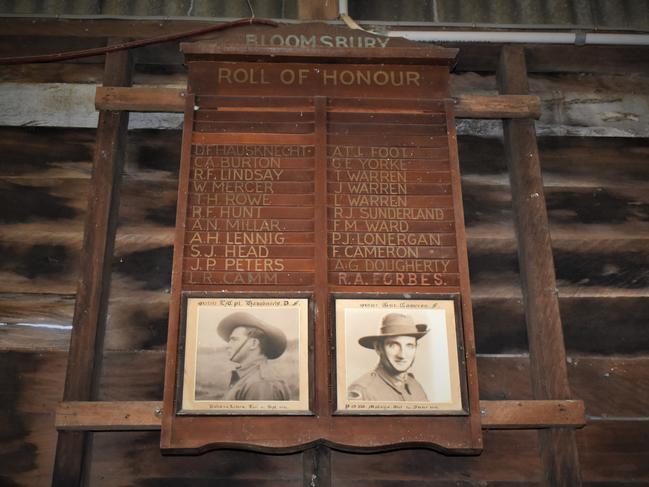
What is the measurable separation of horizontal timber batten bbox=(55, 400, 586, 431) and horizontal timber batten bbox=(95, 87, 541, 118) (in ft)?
5.27

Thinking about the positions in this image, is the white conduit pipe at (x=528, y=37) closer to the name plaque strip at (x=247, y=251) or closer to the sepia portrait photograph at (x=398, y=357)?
the name plaque strip at (x=247, y=251)

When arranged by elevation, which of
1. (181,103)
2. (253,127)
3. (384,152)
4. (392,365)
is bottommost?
(392,365)

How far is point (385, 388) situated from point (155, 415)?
1044mm

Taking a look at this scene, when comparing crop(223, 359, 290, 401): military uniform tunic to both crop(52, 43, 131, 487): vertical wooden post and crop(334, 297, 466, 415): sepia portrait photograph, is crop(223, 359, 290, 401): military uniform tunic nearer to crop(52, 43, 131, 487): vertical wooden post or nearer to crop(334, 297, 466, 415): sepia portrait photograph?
crop(334, 297, 466, 415): sepia portrait photograph

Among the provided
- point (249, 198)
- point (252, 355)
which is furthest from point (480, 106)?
point (252, 355)

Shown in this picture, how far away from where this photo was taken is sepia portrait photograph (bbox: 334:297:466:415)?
10.8 feet

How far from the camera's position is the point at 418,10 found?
461cm

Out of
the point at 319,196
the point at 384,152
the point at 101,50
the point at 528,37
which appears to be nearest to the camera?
the point at 319,196

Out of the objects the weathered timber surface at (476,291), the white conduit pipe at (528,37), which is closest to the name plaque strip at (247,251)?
the weathered timber surface at (476,291)

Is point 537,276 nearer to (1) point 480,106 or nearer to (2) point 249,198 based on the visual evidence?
(1) point 480,106

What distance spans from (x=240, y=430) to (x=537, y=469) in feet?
4.85

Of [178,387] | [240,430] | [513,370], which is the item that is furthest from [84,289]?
[513,370]

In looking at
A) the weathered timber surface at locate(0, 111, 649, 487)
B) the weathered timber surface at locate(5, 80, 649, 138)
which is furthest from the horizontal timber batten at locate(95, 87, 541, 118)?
the weathered timber surface at locate(0, 111, 649, 487)

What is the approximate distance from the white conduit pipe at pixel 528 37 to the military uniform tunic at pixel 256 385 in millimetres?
2162
